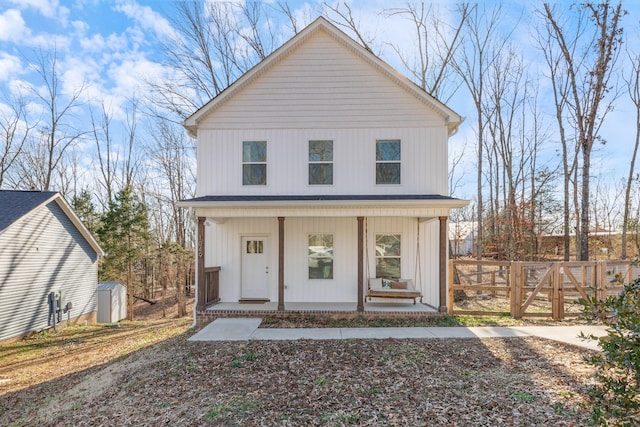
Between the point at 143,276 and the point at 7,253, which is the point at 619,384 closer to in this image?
the point at 7,253

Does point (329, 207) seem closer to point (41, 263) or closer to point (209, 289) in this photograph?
point (209, 289)

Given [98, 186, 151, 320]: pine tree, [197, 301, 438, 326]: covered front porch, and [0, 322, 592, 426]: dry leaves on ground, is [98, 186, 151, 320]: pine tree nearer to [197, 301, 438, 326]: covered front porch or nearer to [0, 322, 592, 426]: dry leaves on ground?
[197, 301, 438, 326]: covered front porch

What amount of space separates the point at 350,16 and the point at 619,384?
55.0 feet

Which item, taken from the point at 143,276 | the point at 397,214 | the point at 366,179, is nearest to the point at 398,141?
the point at 366,179

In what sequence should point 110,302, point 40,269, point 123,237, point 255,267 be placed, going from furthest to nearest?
1. point 123,237
2. point 110,302
3. point 40,269
4. point 255,267

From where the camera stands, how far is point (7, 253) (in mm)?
11172

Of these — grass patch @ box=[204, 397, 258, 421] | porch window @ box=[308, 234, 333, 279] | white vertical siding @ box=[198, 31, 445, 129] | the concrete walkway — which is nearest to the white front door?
porch window @ box=[308, 234, 333, 279]

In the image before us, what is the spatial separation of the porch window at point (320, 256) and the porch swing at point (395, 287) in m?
1.15

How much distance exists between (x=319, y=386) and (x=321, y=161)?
652 cm

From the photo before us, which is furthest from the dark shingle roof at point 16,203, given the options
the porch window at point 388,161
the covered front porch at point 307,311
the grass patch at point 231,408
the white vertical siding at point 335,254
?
the porch window at point 388,161

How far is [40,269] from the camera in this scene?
12656 millimetres

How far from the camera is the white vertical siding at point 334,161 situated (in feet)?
31.9

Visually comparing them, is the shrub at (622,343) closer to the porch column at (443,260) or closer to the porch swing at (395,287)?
the porch column at (443,260)

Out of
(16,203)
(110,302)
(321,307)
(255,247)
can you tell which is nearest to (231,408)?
(321,307)
